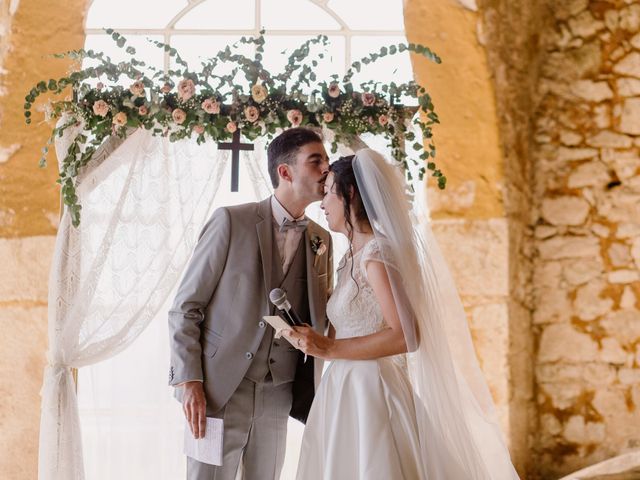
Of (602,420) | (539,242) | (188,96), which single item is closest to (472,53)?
(539,242)

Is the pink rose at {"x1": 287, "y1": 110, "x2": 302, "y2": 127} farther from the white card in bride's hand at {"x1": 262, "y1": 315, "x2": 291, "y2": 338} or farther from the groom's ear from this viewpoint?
the white card in bride's hand at {"x1": 262, "y1": 315, "x2": 291, "y2": 338}

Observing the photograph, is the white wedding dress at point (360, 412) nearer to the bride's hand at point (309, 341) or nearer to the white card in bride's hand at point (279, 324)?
the bride's hand at point (309, 341)

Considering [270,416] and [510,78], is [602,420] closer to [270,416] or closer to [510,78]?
[510,78]

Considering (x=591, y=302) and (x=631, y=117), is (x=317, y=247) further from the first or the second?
(x=631, y=117)

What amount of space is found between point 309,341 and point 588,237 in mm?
2786

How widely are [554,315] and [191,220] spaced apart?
250 centimetres

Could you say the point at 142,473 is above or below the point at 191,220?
below

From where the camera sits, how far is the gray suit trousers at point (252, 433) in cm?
308

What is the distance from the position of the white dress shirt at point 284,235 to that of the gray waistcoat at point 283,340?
0.02 meters

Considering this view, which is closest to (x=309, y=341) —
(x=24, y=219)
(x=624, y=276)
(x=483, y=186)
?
(x=483, y=186)

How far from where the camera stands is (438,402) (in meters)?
2.92

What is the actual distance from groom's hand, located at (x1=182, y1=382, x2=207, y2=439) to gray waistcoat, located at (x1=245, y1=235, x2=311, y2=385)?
206 mm

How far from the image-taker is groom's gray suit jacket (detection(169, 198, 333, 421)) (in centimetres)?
307

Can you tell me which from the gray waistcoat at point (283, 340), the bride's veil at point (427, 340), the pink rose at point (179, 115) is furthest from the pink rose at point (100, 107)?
the bride's veil at point (427, 340)
